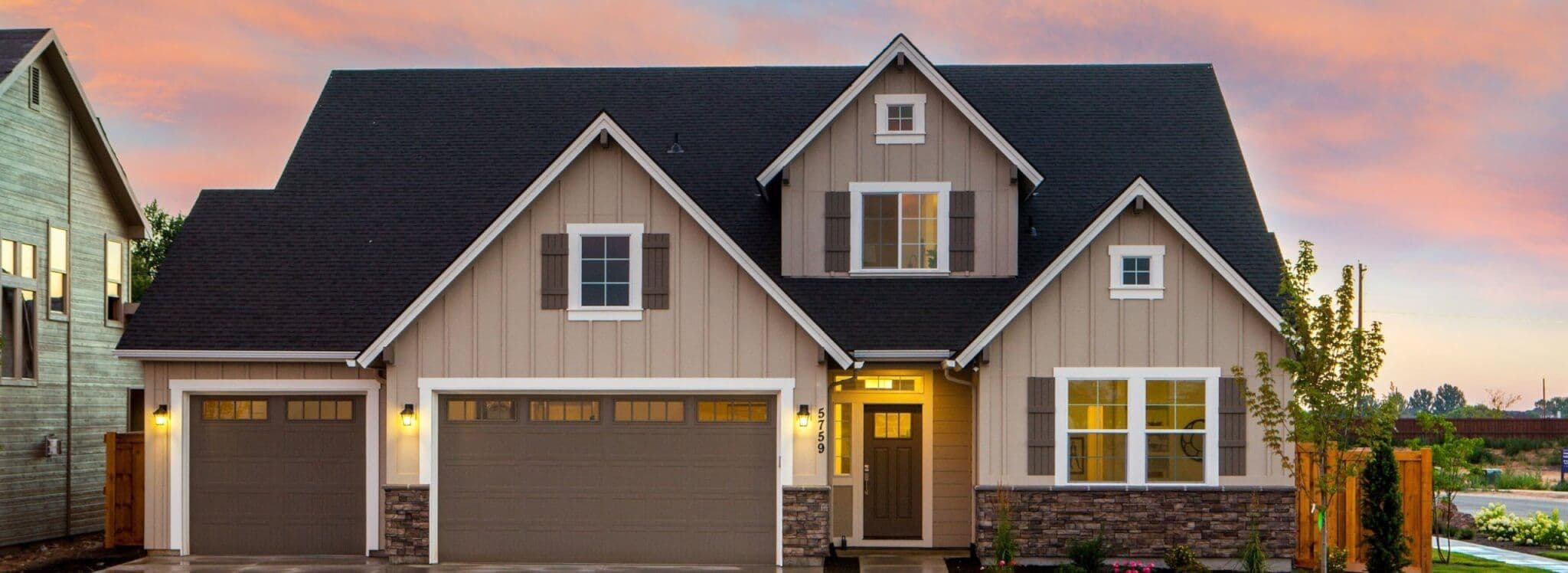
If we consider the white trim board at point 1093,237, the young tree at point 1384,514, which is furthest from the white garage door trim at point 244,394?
the young tree at point 1384,514

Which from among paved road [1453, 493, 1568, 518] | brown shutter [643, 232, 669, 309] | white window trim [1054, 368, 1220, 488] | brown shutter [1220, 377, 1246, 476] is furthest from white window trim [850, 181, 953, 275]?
paved road [1453, 493, 1568, 518]

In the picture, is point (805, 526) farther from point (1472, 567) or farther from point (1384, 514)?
point (1472, 567)

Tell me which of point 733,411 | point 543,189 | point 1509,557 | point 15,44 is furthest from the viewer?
point 15,44

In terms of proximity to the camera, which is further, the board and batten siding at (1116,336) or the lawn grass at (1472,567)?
the lawn grass at (1472,567)

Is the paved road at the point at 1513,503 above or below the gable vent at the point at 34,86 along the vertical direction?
below

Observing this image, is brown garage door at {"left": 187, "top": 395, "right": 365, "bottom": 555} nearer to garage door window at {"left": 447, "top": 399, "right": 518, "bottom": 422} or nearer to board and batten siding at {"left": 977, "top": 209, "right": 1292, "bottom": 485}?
garage door window at {"left": 447, "top": 399, "right": 518, "bottom": 422}

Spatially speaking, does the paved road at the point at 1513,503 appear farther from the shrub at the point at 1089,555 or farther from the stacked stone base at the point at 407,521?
the stacked stone base at the point at 407,521

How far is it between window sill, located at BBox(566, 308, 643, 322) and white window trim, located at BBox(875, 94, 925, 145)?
409cm

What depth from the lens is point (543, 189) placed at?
51.9 ft

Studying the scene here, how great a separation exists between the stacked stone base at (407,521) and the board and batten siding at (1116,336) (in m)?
6.78

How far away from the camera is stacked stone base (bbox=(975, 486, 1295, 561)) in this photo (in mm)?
15945

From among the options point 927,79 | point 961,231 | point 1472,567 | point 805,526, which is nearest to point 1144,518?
point 805,526

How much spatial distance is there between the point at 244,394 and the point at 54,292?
506 centimetres

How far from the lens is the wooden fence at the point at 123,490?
691 inches
